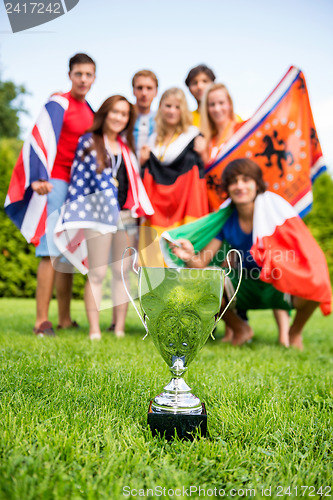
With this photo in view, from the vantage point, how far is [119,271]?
10.6 ft

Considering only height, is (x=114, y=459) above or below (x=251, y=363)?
above

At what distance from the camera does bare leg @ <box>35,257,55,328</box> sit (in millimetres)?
3418

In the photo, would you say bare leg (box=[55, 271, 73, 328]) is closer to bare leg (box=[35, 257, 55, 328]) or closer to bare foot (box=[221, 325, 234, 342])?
bare leg (box=[35, 257, 55, 328])

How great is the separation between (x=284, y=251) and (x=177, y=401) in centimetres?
188

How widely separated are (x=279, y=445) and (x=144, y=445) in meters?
0.43

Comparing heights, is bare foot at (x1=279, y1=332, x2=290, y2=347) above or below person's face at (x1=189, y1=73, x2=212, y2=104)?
below

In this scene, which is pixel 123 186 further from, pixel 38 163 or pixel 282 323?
pixel 282 323

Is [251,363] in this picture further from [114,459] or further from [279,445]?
[114,459]

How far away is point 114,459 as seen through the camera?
3.91 feet

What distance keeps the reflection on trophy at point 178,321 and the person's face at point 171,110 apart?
2.24 meters

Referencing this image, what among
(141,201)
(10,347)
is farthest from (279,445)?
(141,201)

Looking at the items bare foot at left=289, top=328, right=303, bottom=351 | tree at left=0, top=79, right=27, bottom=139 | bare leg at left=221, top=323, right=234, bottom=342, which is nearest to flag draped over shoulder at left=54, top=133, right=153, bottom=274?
bare leg at left=221, top=323, right=234, bottom=342

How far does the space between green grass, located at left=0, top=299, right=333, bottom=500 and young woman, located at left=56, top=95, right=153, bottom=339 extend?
2.90 feet

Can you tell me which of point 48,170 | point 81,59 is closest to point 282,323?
point 48,170
